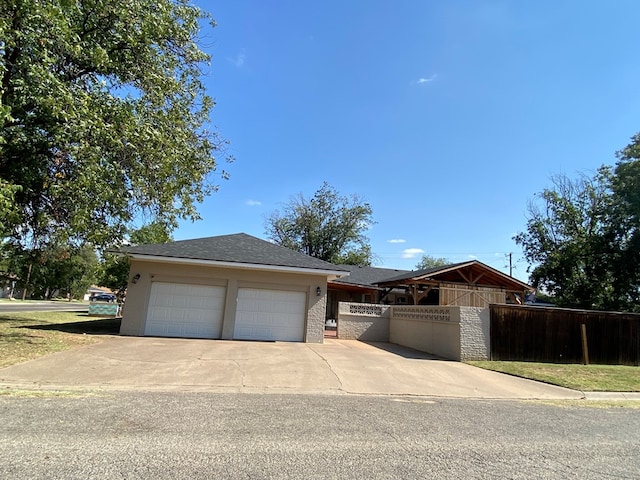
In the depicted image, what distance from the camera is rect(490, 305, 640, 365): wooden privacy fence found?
13.0 m

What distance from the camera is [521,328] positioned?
1318cm

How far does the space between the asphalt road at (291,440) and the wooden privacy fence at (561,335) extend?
247 inches

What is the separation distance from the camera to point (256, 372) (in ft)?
28.9

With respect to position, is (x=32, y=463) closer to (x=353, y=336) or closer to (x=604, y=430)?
(x=604, y=430)

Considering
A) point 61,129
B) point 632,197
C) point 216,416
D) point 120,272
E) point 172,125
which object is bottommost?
point 216,416

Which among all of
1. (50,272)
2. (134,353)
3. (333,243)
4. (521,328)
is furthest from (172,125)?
(50,272)

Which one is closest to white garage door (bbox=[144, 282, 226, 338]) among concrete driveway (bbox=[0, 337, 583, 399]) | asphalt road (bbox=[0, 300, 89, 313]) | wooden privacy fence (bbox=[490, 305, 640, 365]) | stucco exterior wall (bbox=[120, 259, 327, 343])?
stucco exterior wall (bbox=[120, 259, 327, 343])

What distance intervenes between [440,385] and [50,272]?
58.3 metres

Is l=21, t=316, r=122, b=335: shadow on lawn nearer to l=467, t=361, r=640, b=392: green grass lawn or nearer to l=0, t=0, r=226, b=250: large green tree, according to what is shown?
l=0, t=0, r=226, b=250: large green tree

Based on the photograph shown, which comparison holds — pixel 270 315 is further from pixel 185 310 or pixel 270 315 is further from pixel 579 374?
pixel 579 374

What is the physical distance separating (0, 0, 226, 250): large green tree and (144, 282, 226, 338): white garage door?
332 cm

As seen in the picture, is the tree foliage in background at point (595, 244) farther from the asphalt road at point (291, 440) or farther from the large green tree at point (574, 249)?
the asphalt road at point (291, 440)

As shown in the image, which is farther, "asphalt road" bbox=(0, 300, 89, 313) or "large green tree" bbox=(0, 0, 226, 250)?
"asphalt road" bbox=(0, 300, 89, 313)

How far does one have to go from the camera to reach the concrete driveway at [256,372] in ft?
23.9
